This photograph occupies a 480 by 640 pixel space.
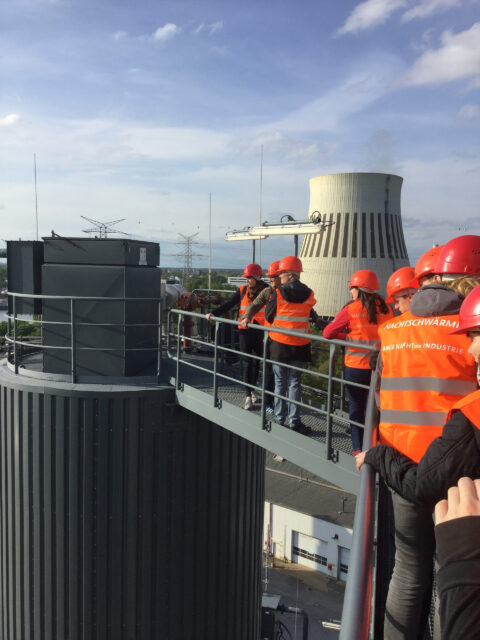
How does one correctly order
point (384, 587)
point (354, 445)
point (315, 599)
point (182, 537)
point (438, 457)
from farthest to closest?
point (315, 599)
point (182, 537)
point (354, 445)
point (384, 587)
point (438, 457)

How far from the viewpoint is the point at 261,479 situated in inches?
324

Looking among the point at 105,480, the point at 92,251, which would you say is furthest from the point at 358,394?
the point at 92,251

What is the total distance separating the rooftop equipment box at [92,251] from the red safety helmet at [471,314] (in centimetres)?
499

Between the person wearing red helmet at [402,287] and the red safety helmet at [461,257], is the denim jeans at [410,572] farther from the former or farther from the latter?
the person wearing red helmet at [402,287]

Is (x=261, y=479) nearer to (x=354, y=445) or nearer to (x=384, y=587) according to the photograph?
(x=354, y=445)

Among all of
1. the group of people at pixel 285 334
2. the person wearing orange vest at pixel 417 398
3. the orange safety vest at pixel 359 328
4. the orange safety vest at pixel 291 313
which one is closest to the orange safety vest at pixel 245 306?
the group of people at pixel 285 334

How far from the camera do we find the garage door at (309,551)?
20.8 metres

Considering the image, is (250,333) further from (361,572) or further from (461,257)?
(361,572)

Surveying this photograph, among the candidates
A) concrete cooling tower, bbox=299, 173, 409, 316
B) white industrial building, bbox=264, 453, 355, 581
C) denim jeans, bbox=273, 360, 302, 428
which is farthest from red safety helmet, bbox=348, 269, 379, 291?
concrete cooling tower, bbox=299, 173, 409, 316

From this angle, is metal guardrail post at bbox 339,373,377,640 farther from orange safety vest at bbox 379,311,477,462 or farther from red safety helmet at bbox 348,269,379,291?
red safety helmet at bbox 348,269,379,291

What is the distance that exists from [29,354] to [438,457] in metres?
7.29

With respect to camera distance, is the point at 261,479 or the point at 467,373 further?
the point at 261,479

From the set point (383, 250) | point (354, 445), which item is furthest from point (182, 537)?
point (383, 250)

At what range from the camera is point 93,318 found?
21.7ft
